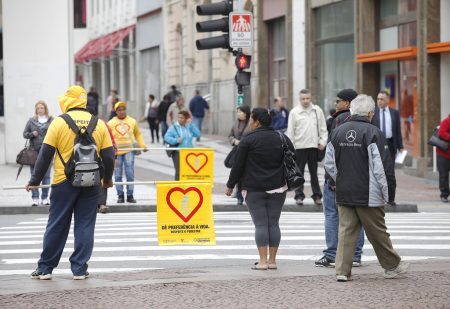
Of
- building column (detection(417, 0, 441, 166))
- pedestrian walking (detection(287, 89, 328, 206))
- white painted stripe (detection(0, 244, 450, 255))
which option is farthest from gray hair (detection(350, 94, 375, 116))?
building column (detection(417, 0, 441, 166))

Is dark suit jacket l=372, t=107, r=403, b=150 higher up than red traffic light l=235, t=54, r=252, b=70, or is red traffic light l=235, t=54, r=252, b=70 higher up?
red traffic light l=235, t=54, r=252, b=70

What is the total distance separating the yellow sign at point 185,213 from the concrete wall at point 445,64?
45.3 feet

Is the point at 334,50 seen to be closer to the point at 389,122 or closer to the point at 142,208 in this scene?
the point at 389,122

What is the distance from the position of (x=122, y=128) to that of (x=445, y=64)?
29.1 ft

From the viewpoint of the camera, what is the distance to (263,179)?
501 inches

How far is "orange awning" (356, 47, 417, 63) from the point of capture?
28.5m

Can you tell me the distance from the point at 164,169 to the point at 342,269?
20.2m

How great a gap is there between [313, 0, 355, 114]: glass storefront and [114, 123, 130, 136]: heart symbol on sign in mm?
12324

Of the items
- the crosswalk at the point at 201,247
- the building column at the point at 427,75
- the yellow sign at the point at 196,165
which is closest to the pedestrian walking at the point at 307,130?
the crosswalk at the point at 201,247

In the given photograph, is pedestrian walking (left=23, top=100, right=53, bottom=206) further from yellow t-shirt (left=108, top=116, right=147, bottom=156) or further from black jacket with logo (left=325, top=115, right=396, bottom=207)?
black jacket with logo (left=325, top=115, right=396, bottom=207)

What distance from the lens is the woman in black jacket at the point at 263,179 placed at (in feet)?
41.8

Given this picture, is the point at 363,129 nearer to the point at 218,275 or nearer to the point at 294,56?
the point at 218,275

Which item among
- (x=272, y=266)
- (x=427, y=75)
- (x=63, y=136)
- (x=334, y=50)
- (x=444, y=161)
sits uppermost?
(x=334, y=50)

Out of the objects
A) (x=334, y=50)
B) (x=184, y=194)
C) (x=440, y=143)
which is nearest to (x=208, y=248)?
(x=184, y=194)
